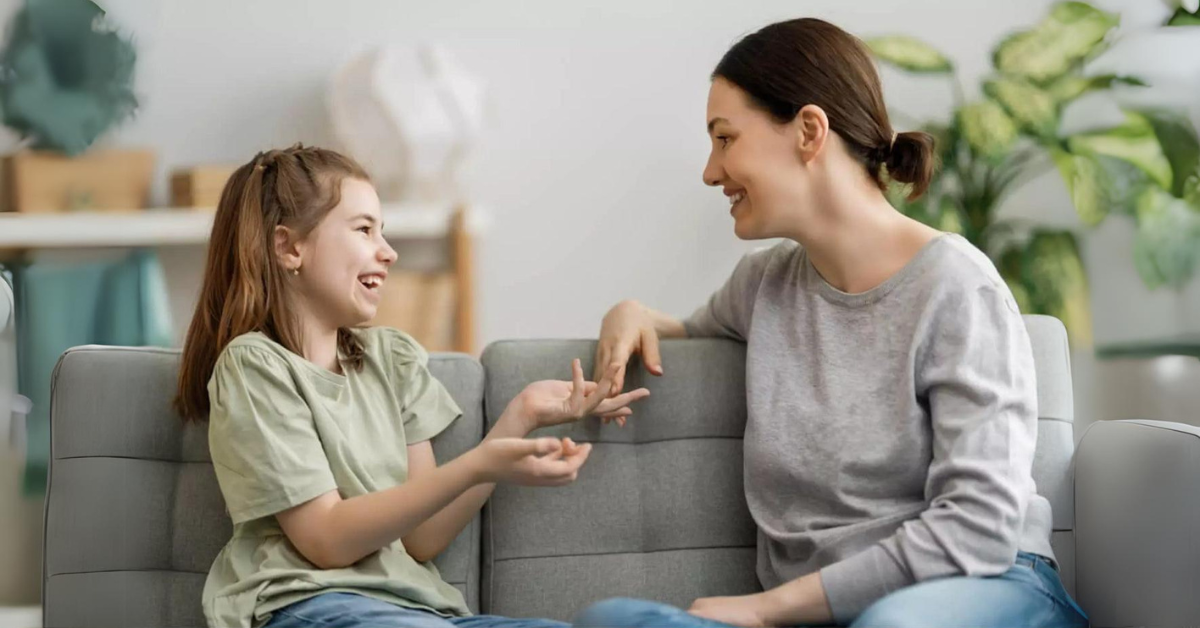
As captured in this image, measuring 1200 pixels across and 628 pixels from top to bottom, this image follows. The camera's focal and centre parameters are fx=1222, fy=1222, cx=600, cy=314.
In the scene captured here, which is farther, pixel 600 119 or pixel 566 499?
pixel 600 119

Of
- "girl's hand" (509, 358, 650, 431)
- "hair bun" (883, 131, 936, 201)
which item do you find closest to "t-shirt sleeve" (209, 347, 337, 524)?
"girl's hand" (509, 358, 650, 431)

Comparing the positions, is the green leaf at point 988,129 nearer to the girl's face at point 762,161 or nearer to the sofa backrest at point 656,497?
the sofa backrest at point 656,497

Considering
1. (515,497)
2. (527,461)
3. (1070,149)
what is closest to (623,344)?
(515,497)

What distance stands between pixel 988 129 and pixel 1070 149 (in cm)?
20

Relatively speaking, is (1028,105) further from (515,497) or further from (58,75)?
(58,75)

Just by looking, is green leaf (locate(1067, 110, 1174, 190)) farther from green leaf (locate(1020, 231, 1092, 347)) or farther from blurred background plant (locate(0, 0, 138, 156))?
blurred background plant (locate(0, 0, 138, 156))

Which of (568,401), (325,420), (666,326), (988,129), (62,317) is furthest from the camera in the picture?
(62,317)

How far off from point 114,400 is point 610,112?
1.57 metres

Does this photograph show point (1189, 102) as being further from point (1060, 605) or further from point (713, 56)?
point (1060, 605)

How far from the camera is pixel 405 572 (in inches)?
60.3

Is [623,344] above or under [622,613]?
above

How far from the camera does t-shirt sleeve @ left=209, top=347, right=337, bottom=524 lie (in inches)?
56.0

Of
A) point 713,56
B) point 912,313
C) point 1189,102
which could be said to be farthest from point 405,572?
point 1189,102

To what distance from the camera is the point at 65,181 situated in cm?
270
